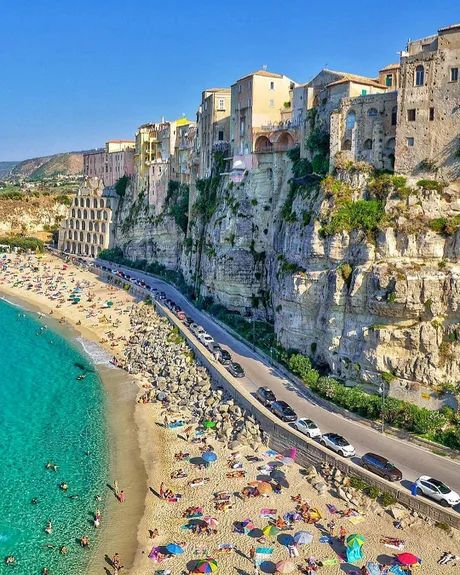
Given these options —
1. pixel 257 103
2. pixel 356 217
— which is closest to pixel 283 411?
pixel 356 217

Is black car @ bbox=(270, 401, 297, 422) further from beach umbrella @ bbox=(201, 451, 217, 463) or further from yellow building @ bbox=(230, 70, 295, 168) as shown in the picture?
yellow building @ bbox=(230, 70, 295, 168)

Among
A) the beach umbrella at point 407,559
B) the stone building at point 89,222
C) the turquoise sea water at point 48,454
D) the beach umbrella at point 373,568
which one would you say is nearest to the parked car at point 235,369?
the turquoise sea water at point 48,454

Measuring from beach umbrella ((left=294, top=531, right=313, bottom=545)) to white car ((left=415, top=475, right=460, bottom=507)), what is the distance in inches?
214

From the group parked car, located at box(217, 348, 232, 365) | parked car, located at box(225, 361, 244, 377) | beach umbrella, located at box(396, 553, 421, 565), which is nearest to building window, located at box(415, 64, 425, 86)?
parked car, located at box(225, 361, 244, 377)

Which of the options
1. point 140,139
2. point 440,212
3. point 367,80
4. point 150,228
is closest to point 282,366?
point 440,212

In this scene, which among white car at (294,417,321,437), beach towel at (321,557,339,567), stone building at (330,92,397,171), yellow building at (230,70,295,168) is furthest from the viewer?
yellow building at (230,70,295,168)

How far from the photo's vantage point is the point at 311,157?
159ft

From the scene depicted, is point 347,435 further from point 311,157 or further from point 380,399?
point 311,157

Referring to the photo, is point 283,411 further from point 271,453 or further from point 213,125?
point 213,125

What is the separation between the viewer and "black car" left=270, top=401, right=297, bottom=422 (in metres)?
33.8

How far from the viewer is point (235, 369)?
42.0 metres

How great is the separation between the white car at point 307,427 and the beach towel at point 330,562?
326 inches

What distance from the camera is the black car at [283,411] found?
3384cm

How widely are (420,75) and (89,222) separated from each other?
76.6 m
